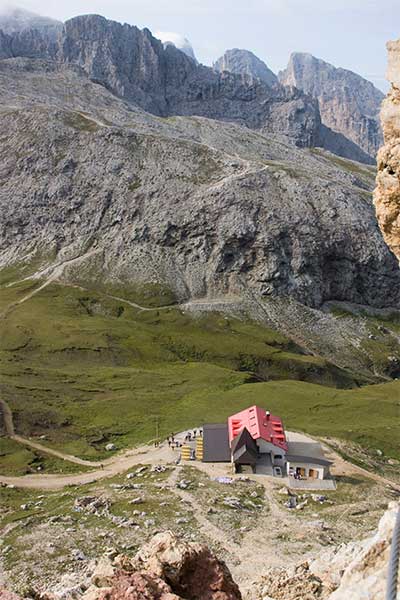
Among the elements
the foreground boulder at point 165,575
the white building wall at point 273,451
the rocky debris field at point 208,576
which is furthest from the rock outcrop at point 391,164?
the white building wall at point 273,451

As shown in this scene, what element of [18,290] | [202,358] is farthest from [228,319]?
[18,290]

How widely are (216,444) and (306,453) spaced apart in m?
11.7

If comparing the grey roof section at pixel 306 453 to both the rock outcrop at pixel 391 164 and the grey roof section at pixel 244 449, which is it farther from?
the rock outcrop at pixel 391 164

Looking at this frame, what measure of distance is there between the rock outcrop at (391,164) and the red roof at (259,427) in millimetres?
56854

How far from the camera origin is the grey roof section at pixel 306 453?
222ft

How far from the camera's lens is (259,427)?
72.5 meters

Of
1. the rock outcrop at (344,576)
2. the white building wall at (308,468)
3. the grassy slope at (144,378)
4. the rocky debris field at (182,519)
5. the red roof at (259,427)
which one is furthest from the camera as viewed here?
the grassy slope at (144,378)

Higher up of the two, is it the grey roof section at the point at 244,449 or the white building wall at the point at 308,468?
the grey roof section at the point at 244,449

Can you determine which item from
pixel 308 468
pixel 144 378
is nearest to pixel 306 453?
pixel 308 468

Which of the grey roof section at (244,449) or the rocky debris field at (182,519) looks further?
the grey roof section at (244,449)

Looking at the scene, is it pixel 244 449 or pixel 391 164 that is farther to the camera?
pixel 244 449

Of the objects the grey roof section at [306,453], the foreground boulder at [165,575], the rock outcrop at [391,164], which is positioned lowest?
the grey roof section at [306,453]

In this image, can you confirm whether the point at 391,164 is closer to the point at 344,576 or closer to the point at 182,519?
the point at 344,576

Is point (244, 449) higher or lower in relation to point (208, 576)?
lower
